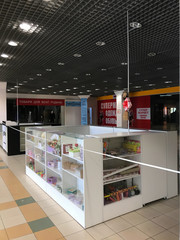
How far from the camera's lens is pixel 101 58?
5512 millimetres

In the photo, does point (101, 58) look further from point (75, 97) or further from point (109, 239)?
point (75, 97)

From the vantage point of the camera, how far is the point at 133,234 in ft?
8.55

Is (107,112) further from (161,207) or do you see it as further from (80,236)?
(80,236)

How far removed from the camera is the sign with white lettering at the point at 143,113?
14.3 meters

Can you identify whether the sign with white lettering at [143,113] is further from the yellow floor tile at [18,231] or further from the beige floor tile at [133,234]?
the yellow floor tile at [18,231]

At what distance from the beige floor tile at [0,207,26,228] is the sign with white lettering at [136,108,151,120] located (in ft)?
40.9

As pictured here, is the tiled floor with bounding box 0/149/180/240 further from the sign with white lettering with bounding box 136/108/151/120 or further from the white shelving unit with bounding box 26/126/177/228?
the sign with white lettering with bounding box 136/108/151/120

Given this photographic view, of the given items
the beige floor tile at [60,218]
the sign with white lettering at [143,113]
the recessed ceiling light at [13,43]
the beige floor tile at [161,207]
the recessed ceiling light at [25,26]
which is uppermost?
the recessed ceiling light at [13,43]

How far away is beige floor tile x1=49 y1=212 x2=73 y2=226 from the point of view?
2.93 m

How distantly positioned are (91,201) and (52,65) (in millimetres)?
4717

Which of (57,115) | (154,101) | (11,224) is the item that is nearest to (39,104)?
(57,115)

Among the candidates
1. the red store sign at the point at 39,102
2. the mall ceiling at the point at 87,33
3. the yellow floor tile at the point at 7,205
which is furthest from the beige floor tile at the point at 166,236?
the red store sign at the point at 39,102

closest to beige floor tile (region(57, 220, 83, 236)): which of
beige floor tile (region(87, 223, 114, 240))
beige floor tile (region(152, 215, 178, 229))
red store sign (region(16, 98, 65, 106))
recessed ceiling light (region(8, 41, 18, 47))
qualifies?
beige floor tile (region(87, 223, 114, 240))

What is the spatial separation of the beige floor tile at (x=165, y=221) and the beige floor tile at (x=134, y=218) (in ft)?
0.58
